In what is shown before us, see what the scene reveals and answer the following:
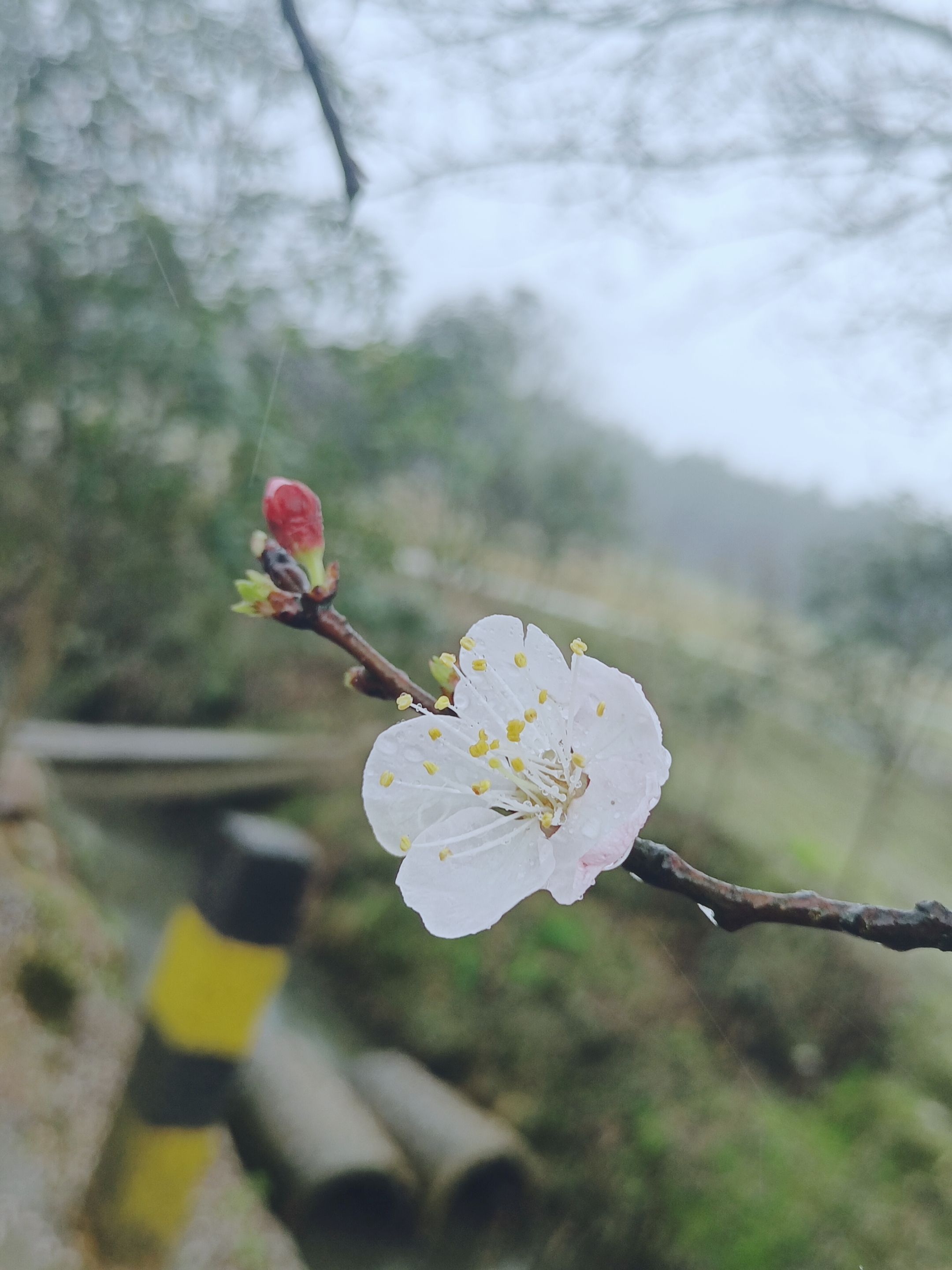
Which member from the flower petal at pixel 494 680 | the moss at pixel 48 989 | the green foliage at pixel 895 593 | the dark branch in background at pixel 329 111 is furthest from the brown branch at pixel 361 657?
the moss at pixel 48 989

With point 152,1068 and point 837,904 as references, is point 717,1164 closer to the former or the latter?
point 152,1068

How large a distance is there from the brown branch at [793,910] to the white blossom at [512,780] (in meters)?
0.02

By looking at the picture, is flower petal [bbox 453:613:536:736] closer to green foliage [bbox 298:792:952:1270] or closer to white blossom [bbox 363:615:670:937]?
white blossom [bbox 363:615:670:937]

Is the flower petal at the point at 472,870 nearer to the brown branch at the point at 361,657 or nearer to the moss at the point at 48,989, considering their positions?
the brown branch at the point at 361,657

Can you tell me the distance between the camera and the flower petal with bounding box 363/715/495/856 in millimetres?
243

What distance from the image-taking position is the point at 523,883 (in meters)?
0.21

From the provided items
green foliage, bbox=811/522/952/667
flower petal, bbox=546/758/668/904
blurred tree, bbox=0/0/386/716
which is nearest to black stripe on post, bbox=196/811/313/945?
blurred tree, bbox=0/0/386/716

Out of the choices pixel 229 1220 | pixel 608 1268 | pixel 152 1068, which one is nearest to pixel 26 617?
pixel 152 1068

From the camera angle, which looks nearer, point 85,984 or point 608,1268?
point 608,1268

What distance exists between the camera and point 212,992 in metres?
1.21

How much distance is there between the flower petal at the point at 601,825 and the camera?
0.20 metres

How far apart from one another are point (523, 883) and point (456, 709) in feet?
0.21

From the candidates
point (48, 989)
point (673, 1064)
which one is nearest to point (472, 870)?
point (48, 989)

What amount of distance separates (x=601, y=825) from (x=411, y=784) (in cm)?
6
